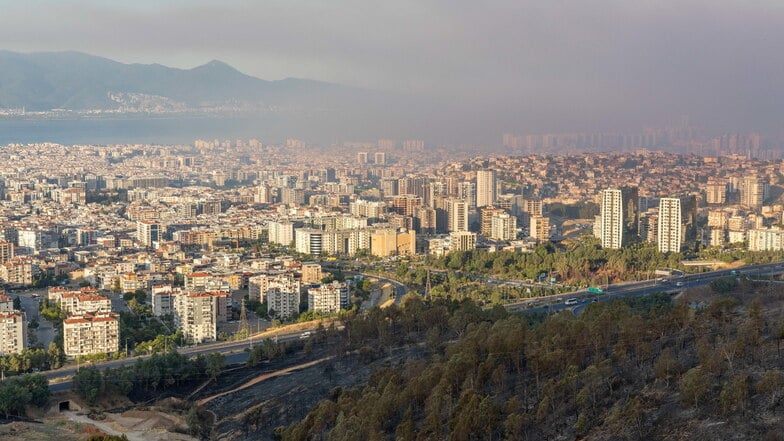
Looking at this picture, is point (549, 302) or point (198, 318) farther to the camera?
point (549, 302)

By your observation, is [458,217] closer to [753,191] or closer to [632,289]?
[753,191]

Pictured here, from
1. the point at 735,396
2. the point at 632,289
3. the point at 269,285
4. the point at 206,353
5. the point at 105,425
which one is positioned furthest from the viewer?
the point at 632,289

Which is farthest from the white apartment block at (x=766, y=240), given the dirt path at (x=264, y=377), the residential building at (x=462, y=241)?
the dirt path at (x=264, y=377)

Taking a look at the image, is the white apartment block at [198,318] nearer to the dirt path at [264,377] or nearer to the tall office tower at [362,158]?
the dirt path at [264,377]

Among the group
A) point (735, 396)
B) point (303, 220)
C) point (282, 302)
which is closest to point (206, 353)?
point (282, 302)

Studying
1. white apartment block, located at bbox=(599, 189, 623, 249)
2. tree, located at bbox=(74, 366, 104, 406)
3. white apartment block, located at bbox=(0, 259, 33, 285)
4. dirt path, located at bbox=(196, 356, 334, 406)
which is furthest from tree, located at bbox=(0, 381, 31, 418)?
white apartment block, located at bbox=(599, 189, 623, 249)

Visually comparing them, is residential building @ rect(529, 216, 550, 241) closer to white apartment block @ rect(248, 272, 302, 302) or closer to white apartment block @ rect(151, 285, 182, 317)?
white apartment block @ rect(248, 272, 302, 302)

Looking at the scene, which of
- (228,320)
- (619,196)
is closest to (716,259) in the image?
(619,196)

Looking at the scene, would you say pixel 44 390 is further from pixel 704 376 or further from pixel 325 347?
pixel 704 376
